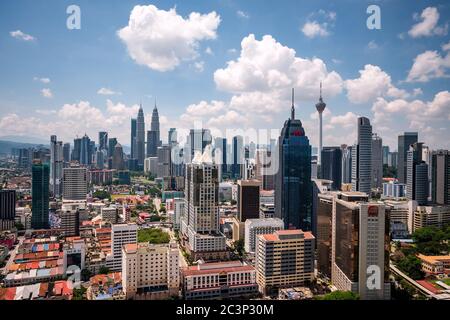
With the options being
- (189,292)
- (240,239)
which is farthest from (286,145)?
(189,292)

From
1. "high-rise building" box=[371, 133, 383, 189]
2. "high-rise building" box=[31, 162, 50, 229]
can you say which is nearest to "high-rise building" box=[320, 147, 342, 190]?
"high-rise building" box=[371, 133, 383, 189]

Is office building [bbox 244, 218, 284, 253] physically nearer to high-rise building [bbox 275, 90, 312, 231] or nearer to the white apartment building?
high-rise building [bbox 275, 90, 312, 231]

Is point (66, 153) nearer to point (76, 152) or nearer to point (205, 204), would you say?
point (76, 152)

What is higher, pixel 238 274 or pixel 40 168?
pixel 40 168

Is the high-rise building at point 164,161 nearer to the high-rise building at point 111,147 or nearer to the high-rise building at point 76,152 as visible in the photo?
the high-rise building at point 111,147

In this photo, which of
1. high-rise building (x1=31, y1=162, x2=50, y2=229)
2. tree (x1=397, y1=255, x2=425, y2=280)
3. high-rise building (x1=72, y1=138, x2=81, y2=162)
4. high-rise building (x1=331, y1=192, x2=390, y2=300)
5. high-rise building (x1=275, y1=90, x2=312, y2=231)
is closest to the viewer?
high-rise building (x1=331, y1=192, x2=390, y2=300)
